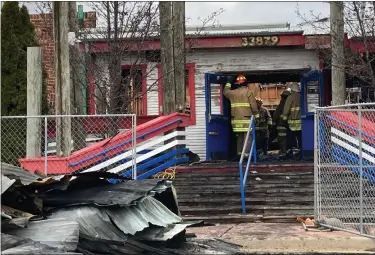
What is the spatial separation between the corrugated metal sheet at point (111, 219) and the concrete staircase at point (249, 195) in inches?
128

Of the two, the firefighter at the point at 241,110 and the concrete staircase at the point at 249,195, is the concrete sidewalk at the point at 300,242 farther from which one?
the firefighter at the point at 241,110

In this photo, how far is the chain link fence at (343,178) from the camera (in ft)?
31.0

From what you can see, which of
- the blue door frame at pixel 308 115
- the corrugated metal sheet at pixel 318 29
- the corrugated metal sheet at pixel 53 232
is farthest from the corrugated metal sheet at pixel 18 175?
the corrugated metal sheet at pixel 318 29

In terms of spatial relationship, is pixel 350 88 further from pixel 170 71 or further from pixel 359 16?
A: pixel 170 71

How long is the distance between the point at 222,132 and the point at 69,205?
8033mm

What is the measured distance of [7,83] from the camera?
14.7m

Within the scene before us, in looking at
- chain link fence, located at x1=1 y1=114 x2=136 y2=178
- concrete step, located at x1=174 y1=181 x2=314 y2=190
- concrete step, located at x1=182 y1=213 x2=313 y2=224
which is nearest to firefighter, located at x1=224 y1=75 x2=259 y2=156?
concrete step, located at x1=174 y1=181 x2=314 y2=190

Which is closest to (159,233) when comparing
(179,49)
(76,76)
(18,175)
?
(18,175)

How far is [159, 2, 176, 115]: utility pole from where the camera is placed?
45.0 feet

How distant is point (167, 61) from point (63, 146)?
325 centimetres

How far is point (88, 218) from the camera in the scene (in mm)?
7000

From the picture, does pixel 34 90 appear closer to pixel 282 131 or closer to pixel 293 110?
pixel 282 131

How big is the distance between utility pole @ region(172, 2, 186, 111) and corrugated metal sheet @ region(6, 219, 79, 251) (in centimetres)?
744

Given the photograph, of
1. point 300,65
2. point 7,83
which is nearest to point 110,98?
point 7,83
